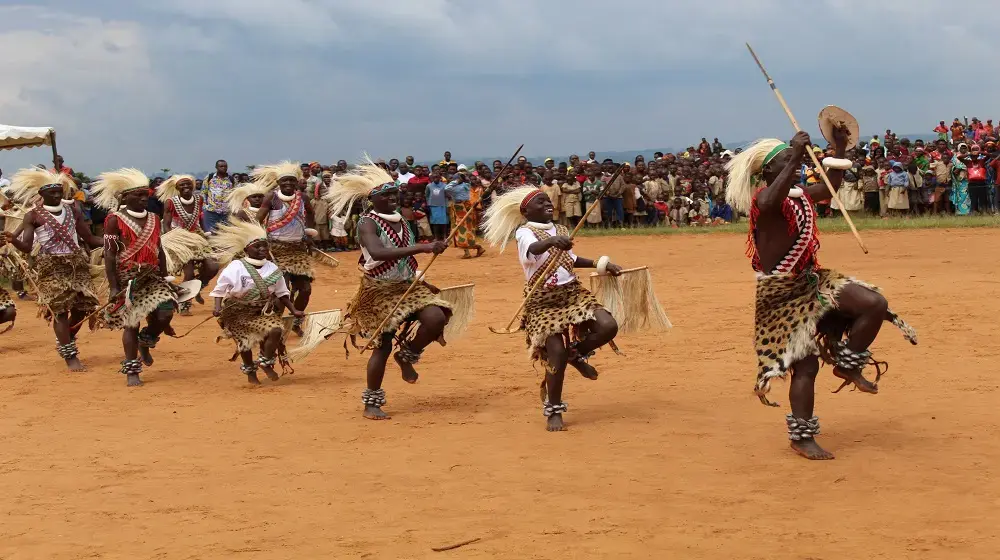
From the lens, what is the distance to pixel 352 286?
1781cm

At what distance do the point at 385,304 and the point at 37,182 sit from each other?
5564mm

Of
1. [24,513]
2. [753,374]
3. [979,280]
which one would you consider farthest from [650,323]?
[979,280]

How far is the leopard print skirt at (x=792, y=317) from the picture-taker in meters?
6.43

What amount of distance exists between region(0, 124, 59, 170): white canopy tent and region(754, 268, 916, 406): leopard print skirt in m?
13.4

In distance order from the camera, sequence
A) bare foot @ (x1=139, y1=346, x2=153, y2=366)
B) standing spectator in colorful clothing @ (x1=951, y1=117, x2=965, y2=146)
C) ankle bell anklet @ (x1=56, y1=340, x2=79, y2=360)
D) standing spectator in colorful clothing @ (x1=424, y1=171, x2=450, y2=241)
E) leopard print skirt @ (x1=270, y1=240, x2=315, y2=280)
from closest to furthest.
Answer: bare foot @ (x1=139, y1=346, x2=153, y2=366) < ankle bell anklet @ (x1=56, y1=340, x2=79, y2=360) < leopard print skirt @ (x1=270, y1=240, x2=315, y2=280) < standing spectator in colorful clothing @ (x1=424, y1=171, x2=450, y2=241) < standing spectator in colorful clothing @ (x1=951, y1=117, x2=965, y2=146)

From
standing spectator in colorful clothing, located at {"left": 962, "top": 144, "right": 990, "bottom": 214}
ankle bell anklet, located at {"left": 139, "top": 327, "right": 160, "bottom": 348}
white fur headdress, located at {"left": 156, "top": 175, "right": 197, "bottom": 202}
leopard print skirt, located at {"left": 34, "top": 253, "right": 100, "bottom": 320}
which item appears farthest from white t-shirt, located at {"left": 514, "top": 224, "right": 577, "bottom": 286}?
standing spectator in colorful clothing, located at {"left": 962, "top": 144, "right": 990, "bottom": 214}

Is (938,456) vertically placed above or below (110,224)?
below

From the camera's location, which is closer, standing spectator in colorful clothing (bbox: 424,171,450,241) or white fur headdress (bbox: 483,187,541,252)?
white fur headdress (bbox: 483,187,541,252)

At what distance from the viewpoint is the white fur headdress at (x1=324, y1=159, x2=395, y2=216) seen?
852 centimetres

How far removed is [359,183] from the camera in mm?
8594

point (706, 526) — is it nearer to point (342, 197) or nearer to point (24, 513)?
point (24, 513)

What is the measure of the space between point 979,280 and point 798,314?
8.37m

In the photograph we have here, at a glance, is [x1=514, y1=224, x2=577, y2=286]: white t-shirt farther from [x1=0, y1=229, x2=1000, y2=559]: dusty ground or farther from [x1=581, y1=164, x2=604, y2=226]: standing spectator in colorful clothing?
[x1=581, y1=164, x2=604, y2=226]: standing spectator in colorful clothing

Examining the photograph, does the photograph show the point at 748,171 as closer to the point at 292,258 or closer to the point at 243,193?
the point at 292,258
